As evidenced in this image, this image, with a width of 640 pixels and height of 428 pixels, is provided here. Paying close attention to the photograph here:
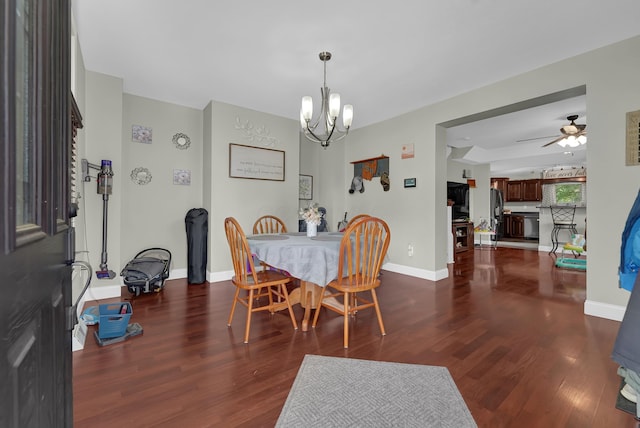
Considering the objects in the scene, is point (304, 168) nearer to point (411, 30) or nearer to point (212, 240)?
point (212, 240)

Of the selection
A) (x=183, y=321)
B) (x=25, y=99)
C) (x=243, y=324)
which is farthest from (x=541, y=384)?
(x=183, y=321)

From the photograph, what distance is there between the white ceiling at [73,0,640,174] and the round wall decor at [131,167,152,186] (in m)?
1.01

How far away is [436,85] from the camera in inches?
139

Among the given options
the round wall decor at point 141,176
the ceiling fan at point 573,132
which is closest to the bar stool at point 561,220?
the ceiling fan at point 573,132

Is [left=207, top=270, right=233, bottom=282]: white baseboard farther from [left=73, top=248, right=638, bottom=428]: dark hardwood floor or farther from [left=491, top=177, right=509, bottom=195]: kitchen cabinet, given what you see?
[left=491, top=177, right=509, bottom=195]: kitchen cabinet

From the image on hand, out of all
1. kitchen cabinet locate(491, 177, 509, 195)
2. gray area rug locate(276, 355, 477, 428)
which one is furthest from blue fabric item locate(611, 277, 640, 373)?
kitchen cabinet locate(491, 177, 509, 195)

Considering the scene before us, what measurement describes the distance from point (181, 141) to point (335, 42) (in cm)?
269

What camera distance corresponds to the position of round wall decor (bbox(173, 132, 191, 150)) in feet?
13.6

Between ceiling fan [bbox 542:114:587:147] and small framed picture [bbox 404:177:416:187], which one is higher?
ceiling fan [bbox 542:114:587:147]

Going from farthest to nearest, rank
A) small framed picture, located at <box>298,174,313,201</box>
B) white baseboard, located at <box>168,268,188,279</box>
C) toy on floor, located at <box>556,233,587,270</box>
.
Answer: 1. small framed picture, located at <box>298,174,313,201</box>
2. toy on floor, located at <box>556,233,587,270</box>
3. white baseboard, located at <box>168,268,188,279</box>

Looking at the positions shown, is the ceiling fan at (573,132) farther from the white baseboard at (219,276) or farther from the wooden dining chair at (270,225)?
the white baseboard at (219,276)

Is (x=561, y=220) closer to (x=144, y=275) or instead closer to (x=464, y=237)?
(x=464, y=237)

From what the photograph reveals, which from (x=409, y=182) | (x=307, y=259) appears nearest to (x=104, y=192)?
(x=307, y=259)

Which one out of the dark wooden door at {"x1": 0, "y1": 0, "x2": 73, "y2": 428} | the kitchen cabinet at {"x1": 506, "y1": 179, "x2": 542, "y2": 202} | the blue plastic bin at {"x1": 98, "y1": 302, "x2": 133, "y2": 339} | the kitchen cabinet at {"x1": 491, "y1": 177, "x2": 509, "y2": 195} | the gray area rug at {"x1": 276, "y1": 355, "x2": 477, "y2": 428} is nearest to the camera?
the dark wooden door at {"x1": 0, "y1": 0, "x2": 73, "y2": 428}
